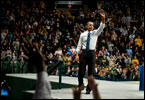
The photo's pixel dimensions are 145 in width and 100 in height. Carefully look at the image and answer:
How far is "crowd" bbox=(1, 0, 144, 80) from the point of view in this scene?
18.8 m

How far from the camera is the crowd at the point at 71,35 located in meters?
18.8

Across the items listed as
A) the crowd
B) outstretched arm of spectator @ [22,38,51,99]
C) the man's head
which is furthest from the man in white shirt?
the crowd

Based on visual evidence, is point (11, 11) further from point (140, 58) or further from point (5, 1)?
point (140, 58)

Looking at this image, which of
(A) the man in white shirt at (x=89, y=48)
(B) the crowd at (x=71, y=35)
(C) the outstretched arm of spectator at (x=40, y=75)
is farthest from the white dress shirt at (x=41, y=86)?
(B) the crowd at (x=71, y=35)

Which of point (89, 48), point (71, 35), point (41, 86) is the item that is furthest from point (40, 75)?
point (71, 35)

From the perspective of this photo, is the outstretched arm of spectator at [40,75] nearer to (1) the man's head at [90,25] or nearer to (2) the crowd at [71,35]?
(1) the man's head at [90,25]

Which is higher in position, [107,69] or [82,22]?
[82,22]

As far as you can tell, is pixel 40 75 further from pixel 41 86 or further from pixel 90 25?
pixel 90 25

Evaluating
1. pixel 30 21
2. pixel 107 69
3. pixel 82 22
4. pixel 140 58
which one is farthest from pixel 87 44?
pixel 82 22

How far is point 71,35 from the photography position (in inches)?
975

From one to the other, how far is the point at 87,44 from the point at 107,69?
824cm

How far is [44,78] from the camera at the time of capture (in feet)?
17.7

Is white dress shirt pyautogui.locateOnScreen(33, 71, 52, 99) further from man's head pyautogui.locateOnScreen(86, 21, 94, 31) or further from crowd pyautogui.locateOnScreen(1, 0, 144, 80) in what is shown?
crowd pyautogui.locateOnScreen(1, 0, 144, 80)

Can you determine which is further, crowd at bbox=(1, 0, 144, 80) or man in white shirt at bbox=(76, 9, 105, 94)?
crowd at bbox=(1, 0, 144, 80)
